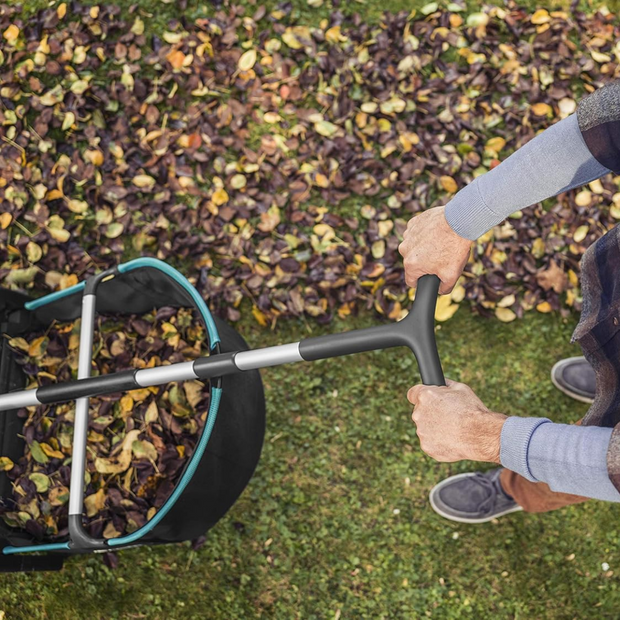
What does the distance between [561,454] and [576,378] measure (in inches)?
48.3

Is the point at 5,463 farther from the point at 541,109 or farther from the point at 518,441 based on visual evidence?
the point at 541,109

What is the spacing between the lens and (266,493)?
211 centimetres

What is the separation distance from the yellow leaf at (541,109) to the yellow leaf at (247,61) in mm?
1157

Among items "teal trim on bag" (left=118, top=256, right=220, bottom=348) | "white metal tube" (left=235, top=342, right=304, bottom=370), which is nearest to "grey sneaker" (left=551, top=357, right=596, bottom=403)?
"white metal tube" (left=235, top=342, right=304, bottom=370)

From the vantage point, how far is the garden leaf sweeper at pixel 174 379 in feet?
4.44

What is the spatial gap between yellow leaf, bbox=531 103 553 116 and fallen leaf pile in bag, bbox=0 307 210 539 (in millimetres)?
1596

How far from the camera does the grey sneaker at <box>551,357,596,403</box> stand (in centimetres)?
212

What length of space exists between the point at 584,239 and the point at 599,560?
1177 mm

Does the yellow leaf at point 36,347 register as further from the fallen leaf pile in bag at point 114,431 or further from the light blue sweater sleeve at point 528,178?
the light blue sweater sleeve at point 528,178

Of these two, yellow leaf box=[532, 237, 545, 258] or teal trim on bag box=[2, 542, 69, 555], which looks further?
yellow leaf box=[532, 237, 545, 258]

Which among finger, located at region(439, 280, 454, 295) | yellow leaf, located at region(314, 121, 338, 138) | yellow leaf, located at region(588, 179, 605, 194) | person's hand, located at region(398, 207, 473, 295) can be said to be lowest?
yellow leaf, located at region(588, 179, 605, 194)

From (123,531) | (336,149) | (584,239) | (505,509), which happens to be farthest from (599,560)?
(336,149)

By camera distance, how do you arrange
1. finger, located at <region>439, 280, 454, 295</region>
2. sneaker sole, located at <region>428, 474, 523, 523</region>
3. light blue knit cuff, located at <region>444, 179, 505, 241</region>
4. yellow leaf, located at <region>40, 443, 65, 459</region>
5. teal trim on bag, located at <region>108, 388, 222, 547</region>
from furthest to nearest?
sneaker sole, located at <region>428, 474, 523, 523</region>, yellow leaf, located at <region>40, 443, 65, 459</region>, teal trim on bag, located at <region>108, 388, 222, 547</region>, finger, located at <region>439, 280, 454, 295</region>, light blue knit cuff, located at <region>444, 179, 505, 241</region>

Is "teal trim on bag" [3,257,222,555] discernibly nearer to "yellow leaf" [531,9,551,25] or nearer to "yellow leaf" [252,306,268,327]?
"yellow leaf" [252,306,268,327]
